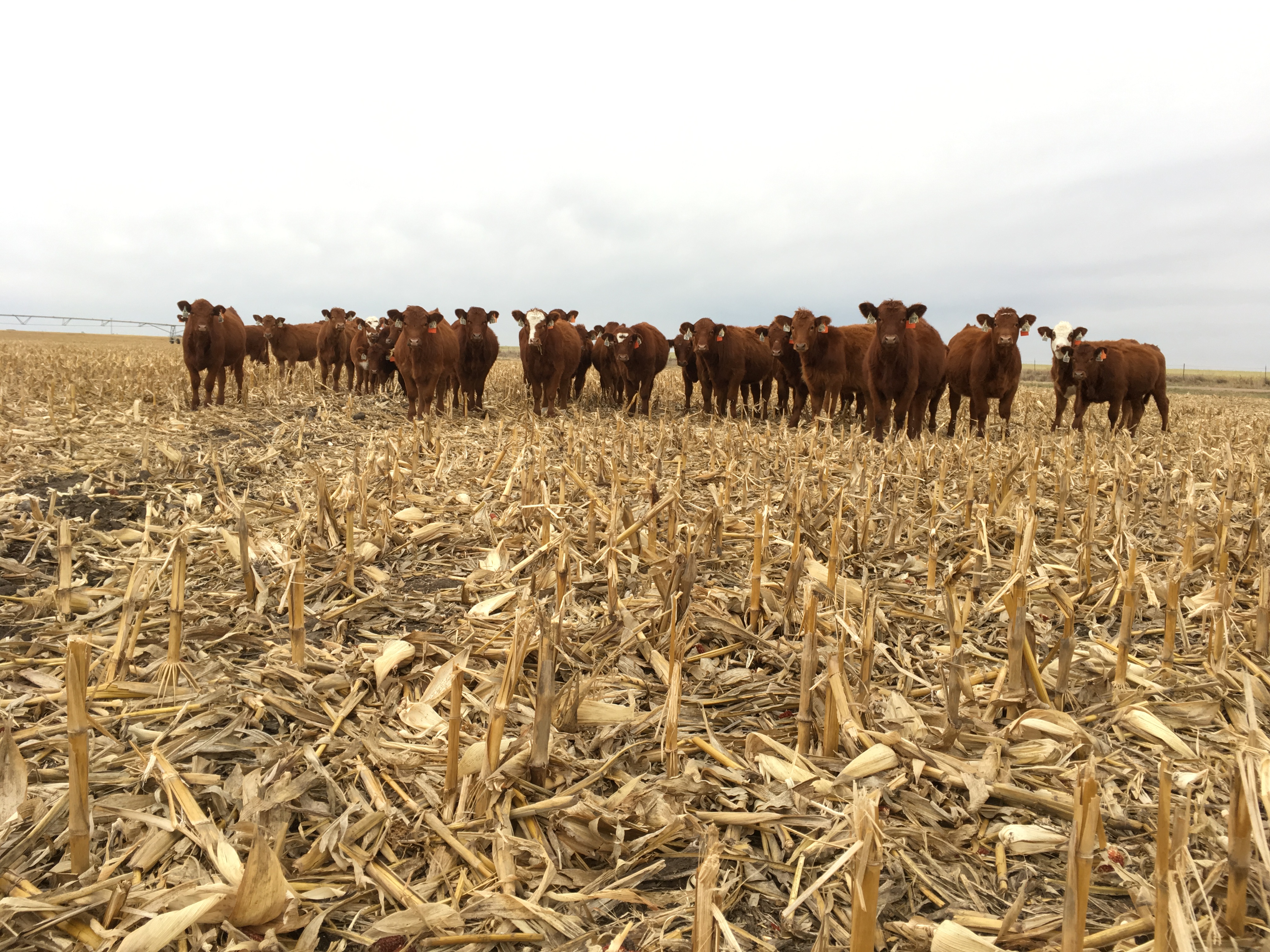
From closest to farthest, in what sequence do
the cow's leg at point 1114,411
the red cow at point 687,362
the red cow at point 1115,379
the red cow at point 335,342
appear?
the red cow at point 1115,379 < the cow's leg at point 1114,411 < the red cow at point 687,362 < the red cow at point 335,342

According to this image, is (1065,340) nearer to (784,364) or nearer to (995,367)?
(995,367)

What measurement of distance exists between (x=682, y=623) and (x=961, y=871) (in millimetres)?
1377

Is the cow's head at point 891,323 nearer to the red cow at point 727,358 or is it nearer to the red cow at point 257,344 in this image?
the red cow at point 727,358

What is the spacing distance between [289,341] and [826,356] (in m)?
18.9

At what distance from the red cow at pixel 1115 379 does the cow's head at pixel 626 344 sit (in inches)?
369

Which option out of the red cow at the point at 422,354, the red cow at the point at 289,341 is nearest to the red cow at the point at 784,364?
the red cow at the point at 422,354

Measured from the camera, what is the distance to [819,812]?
245cm

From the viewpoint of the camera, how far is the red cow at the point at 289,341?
23094 mm

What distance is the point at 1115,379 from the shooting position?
1347cm

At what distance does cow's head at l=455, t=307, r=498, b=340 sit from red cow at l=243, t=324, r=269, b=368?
986 centimetres

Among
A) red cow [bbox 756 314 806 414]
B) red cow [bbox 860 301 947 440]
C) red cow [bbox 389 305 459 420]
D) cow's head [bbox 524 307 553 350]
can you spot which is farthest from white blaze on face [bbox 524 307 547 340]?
red cow [bbox 860 301 947 440]

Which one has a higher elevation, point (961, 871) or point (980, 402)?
point (980, 402)

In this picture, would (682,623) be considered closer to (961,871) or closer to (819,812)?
(819,812)

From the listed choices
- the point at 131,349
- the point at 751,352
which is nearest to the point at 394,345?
the point at 751,352
